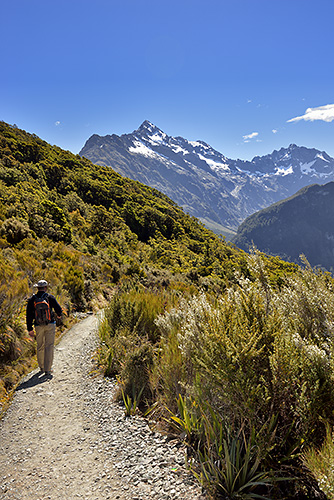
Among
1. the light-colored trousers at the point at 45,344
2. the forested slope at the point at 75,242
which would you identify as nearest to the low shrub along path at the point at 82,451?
the light-colored trousers at the point at 45,344

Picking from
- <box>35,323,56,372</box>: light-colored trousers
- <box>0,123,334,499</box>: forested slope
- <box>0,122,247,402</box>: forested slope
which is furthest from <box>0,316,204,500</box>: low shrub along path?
<box>0,122,247,402</box>: forested slope

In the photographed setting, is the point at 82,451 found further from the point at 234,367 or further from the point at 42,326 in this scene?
the point at 42,326

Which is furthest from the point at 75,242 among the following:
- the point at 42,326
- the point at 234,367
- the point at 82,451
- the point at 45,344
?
the point at 234,367

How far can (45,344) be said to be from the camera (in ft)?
18.2

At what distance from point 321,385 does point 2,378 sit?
5.30 meters

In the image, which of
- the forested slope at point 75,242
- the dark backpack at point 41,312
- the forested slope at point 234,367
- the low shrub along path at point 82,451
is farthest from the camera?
the forested slope at point 75,242

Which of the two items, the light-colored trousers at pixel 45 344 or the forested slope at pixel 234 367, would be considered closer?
the forested slope at pixel 234 367

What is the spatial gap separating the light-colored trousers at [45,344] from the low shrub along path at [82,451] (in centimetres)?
54

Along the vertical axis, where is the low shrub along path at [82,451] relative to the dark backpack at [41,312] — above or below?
below

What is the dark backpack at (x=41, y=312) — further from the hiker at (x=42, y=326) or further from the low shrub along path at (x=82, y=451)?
the low shrub along path at (x=82, y=451)

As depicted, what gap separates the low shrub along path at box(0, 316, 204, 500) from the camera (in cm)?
262

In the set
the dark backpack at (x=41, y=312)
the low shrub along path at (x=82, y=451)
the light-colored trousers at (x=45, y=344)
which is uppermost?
the dark backpack at (x=41, y=312)

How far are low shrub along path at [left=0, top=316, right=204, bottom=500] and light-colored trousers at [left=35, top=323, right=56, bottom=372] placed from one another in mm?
539

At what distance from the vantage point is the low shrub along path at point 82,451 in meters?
2.62
